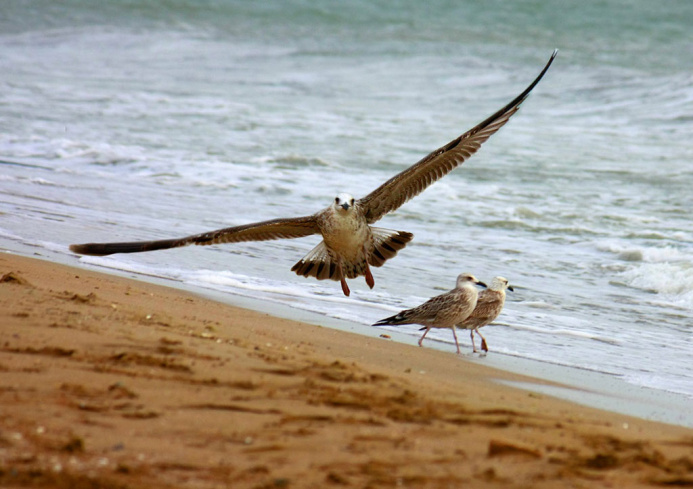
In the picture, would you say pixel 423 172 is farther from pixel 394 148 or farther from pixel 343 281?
pixel 394 148

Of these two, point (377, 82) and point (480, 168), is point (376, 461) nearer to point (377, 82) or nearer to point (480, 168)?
point (480, 168)

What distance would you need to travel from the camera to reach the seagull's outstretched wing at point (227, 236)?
5.68m

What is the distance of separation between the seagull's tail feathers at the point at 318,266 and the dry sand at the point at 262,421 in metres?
2.29

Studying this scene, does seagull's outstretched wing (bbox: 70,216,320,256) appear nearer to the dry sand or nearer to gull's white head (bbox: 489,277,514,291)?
the dry sand

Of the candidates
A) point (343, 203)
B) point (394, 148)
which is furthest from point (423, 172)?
point (394, 148)

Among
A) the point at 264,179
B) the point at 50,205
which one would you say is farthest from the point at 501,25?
the point at 50,205

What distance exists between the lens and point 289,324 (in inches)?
217

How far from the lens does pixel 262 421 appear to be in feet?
10.6

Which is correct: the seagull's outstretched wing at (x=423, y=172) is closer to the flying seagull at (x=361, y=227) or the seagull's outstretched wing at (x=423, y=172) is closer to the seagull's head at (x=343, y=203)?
the flying seagull at (x=361, y=227)

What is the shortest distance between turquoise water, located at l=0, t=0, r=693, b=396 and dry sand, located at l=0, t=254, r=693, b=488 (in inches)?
71.4

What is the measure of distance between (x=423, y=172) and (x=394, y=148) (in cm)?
847

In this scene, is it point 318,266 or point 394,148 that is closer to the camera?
point 318,266

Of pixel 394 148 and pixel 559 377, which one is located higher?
pixel 394 148

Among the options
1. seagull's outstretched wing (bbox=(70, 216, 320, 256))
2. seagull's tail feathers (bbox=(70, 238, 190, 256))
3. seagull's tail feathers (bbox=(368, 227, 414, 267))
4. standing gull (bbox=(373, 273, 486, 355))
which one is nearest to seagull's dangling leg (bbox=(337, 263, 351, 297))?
seagull's tail feathers (bbox=(368, 227, 414, 267))
